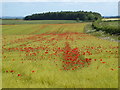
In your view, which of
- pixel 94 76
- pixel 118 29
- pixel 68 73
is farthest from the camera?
pixel 118 29

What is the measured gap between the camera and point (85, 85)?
18.7 ft

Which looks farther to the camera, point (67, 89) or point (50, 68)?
point (50, 68)

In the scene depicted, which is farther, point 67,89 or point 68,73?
point 68,73

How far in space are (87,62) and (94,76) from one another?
2491 mm

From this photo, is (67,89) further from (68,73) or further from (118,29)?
(118,29)

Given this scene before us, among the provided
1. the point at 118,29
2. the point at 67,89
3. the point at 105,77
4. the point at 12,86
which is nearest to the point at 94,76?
the point at 105,77

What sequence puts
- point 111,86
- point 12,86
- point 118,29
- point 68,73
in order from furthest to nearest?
point 118,29
point 68,73
point 12,86
point 111,86

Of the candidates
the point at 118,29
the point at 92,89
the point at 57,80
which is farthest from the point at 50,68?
the point at 118,29

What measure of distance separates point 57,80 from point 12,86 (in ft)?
5.29

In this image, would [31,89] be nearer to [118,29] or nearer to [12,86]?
[12,86]

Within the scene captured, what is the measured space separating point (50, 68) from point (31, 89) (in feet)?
7.85

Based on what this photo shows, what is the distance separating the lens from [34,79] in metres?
6.66

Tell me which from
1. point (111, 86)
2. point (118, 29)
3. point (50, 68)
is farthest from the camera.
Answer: point (118, 29)

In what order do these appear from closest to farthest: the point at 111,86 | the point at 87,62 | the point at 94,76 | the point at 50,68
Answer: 1. the point at 111,86
2. the point at 94,76
3. the point at 50,68
4. the point at 87,62
